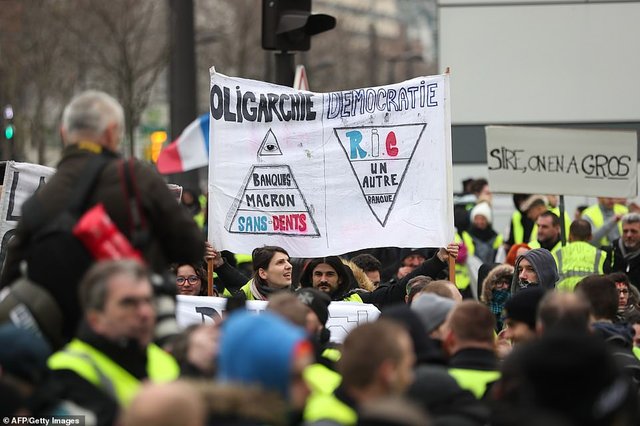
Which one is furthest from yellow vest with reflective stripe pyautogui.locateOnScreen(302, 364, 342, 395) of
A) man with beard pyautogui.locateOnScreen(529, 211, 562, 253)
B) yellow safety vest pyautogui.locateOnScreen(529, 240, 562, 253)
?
man with beard pyautogui.locateOnScreen(529, 211, 562, 253)

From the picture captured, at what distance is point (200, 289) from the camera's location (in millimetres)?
11328

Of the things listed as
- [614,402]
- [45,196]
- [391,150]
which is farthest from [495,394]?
[391,150]

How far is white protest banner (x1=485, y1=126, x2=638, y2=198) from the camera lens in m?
14.1

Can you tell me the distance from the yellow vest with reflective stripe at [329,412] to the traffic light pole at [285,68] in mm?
7279

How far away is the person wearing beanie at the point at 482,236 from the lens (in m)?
16.9

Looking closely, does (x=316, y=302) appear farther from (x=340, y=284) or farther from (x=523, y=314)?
(x=340, y=284)

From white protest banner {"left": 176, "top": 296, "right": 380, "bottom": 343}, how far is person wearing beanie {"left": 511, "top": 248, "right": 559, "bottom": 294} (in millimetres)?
1215

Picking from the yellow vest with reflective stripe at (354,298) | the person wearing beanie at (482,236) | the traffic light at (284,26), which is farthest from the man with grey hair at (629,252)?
the yellow vest with reflective stripe at (354,298)

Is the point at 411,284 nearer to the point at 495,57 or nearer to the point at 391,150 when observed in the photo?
the point at 391,150

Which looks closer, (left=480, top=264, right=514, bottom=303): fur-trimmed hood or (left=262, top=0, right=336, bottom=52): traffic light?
(left=480, top=264, right=514, bottom=303): fur-trimmed hood

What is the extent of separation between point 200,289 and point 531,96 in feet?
33.8

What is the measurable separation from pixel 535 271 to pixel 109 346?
17.5 feet

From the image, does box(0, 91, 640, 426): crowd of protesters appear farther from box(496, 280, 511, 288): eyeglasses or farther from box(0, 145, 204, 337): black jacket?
box(496, 280, 511, 288): eyeglasses

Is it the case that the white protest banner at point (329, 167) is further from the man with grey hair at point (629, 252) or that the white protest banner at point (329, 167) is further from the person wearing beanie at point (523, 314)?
the man with grey hair at point (629, 252)
